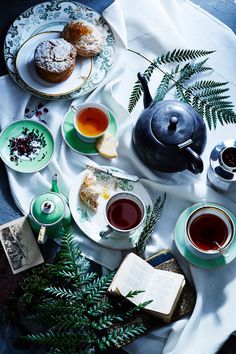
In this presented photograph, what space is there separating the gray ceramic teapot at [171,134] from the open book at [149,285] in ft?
0.99

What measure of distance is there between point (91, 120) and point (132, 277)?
20.4 inches

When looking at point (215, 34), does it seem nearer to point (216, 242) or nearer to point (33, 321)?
point (216, 242)

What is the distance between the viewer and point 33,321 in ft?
6.97

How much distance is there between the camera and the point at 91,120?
228 centimetres

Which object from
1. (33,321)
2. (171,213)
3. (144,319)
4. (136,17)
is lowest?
(33,321)

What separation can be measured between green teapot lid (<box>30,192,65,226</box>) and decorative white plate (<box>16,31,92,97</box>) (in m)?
0.35

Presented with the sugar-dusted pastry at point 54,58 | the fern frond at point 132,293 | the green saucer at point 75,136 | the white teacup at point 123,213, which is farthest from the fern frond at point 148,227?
the sugar-dusted pastry at point 54,58

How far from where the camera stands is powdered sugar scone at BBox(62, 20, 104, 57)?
7.50ft

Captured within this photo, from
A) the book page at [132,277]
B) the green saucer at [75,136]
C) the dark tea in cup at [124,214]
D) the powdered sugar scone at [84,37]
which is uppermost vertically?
the powdered sugar scone at [84,37]

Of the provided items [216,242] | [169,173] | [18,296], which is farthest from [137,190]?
[18,296]

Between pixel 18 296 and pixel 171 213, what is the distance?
1.72ft

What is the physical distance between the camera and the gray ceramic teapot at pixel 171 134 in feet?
6.80

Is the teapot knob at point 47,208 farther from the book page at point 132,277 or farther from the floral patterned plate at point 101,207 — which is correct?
the book page at point 132,277

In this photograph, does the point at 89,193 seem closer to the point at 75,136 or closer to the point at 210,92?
the point at 75,136
